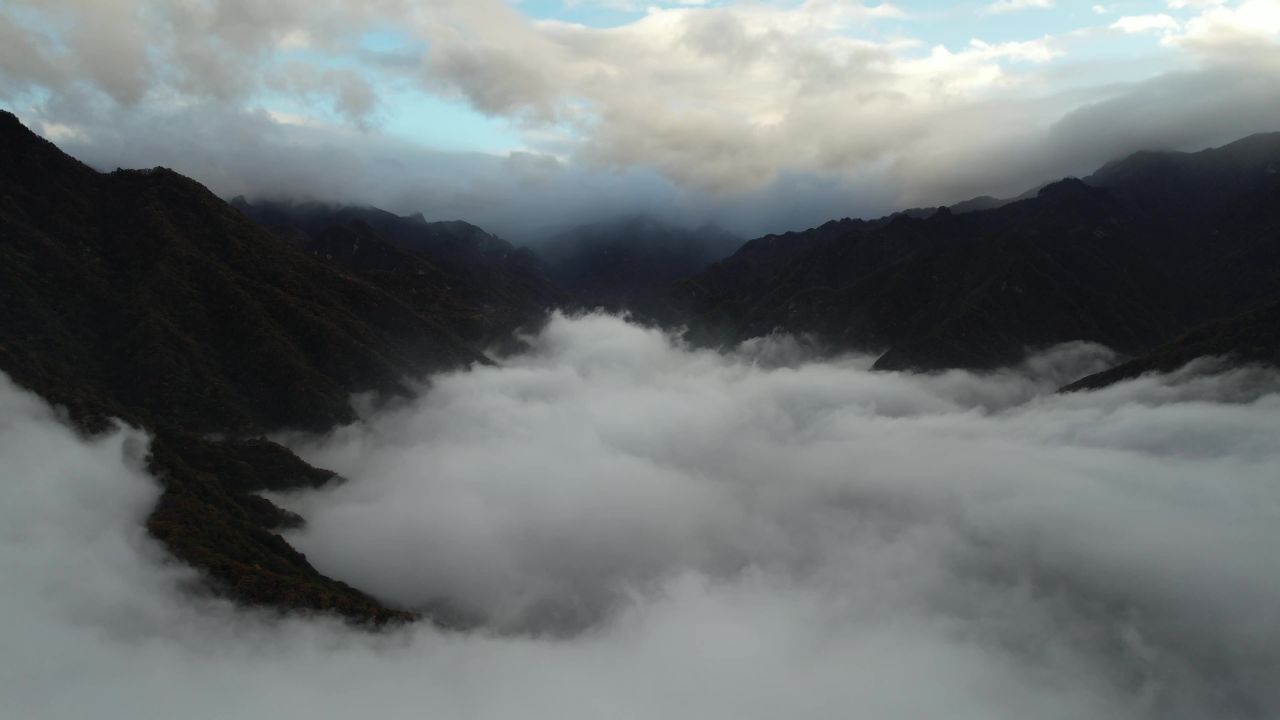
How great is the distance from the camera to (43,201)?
7421 inches

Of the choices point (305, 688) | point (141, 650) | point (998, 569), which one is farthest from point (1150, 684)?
point (141, 650)

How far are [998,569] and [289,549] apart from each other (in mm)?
177572

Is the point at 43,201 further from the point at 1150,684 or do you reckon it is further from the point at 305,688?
Result: the point at 1150,684

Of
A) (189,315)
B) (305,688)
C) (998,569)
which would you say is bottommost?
(998,569)

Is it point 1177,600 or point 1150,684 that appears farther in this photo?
point 1177,600

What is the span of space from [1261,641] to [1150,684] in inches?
895

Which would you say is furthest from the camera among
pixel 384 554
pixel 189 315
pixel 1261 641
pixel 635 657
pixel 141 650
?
pixel 189 315

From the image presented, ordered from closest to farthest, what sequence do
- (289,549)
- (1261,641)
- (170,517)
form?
(170,517) → (289,549) → (1261,641)

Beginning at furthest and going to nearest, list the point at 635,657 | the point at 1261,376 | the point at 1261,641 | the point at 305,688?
the point at 1261,376 → the point at 635,657 → the point at 1261,641 → the point at 305,688

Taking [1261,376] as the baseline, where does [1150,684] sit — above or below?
below

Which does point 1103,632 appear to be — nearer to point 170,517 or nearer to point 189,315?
point 170,517

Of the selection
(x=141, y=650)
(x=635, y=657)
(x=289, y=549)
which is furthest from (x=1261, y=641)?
(x=141, y=650)

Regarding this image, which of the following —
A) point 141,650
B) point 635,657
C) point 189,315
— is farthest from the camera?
point 189,315

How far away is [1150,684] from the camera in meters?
147
